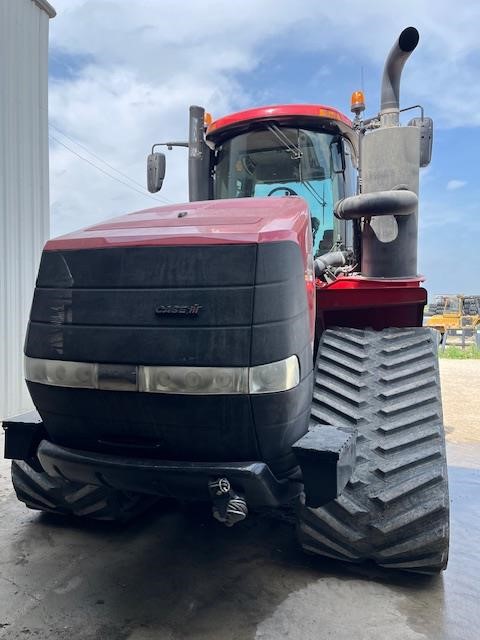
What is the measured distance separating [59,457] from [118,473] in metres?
0.28

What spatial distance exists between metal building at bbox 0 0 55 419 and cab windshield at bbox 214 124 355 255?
3.42 metres

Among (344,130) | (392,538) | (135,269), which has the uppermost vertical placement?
(344,130)

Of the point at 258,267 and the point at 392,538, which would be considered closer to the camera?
the point at 258,267

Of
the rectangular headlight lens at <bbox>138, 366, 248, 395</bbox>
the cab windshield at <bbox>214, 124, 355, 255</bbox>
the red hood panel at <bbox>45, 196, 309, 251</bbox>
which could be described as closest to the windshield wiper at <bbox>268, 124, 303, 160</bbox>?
the cab windshield at <bbox>214, 124, 355, 255</bbox>

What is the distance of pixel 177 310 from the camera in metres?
1.90

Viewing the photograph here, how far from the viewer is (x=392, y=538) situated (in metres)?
2.38

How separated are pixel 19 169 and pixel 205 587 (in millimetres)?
5348

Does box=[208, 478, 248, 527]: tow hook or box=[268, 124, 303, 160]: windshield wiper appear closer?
box=[208, 478, 248, 527]: tow hook

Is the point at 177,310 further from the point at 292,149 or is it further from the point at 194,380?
the point at 292,149

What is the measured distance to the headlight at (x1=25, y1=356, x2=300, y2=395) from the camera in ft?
6.09

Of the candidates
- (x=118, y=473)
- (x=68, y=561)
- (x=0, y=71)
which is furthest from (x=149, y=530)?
(x=0, y=71)

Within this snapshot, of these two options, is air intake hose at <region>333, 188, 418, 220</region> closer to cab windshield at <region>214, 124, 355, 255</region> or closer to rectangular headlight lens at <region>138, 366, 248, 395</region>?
cab windshield at <region>214, 124, 355, 255</region>

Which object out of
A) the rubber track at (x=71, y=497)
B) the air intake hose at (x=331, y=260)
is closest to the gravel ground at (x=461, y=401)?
the air intake hose at (x=331, y=260)

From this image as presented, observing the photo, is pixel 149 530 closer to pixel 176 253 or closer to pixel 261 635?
pixel 261 635
